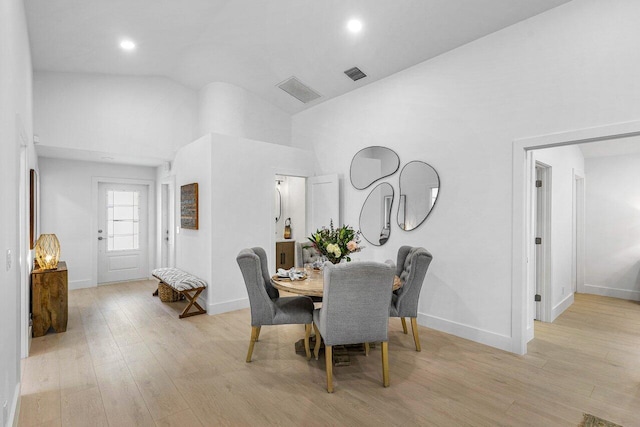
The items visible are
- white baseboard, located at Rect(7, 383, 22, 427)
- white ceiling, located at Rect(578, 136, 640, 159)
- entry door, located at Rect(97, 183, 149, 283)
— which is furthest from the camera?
entry door, located at Rect(97, 183, 149, 283)

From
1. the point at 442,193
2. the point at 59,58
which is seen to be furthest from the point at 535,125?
the point at 59,58

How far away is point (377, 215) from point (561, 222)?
245 cm

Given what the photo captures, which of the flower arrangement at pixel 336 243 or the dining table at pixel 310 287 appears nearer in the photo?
the dining table at pixel 310 287

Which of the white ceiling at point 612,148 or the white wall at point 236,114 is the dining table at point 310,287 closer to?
the white wall at point 236,114

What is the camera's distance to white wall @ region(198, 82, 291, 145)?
5.17 m

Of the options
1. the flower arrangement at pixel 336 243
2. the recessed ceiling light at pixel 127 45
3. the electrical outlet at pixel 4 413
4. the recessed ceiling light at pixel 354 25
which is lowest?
the electrical outlet at pixel 4 413

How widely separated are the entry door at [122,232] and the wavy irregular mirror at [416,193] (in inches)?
200

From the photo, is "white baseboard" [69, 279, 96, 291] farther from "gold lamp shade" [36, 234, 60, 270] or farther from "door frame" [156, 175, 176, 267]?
"gold lamp shade" [36, 234, 60, 270]

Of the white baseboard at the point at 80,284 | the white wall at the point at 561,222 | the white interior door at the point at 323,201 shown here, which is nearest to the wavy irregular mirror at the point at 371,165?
the white interior door at the point at 323,201

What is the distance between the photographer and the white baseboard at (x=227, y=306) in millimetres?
4246

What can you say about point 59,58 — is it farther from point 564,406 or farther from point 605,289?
point 605,289

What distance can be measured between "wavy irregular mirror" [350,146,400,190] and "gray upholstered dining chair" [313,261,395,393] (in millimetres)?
2122

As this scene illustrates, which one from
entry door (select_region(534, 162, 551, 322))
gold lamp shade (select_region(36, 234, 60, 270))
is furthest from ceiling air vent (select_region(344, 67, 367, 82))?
gold lamp shade (select_region(36, 234, 60, 270))

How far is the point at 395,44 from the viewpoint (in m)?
3.69
